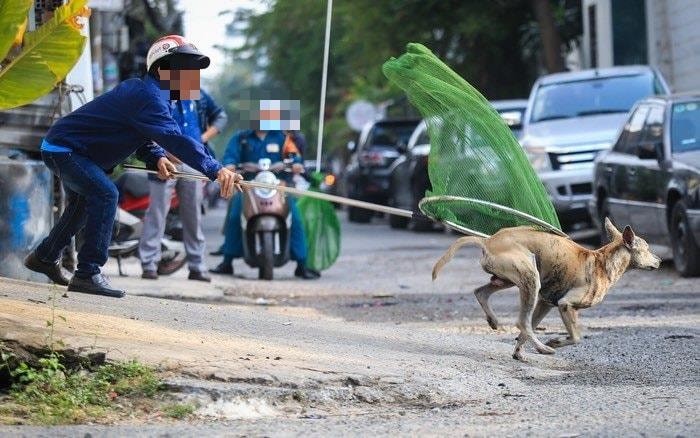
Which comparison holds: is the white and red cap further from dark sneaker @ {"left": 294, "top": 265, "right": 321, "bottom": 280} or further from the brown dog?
dark sneaker @ {"left": 294, "top": 265, "right": 321, "bottom": 280}

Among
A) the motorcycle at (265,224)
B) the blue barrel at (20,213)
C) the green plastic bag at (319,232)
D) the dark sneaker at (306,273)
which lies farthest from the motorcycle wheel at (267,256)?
the blue barrel at (20,213)

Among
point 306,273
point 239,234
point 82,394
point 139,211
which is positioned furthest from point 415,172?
point 82,394

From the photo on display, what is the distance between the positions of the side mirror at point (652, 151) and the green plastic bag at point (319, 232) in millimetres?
3363

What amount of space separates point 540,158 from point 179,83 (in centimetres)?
1006

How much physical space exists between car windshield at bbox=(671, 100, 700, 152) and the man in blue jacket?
662 centimetres

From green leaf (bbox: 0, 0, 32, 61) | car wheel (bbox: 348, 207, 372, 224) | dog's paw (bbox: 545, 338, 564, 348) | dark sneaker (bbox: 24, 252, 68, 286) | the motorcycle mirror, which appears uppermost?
green leaf (bbox: 0, 0, 32, 61)

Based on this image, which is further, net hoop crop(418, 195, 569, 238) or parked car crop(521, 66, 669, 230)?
parked car crop(521, 66, 669, 230)

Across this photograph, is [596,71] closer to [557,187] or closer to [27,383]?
[557,187]

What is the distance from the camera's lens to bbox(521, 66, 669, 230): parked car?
18969 mm

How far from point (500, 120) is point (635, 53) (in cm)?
2258

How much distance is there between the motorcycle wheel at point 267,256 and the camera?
1533cm

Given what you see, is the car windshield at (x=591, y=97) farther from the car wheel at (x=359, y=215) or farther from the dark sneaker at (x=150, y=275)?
the car wheel at (x=359, y=215)

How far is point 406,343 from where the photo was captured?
8.98 metres

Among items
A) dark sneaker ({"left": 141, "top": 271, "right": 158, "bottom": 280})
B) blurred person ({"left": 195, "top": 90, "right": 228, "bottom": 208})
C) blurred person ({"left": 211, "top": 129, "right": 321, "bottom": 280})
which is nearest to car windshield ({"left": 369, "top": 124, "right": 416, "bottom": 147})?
blurred person ({"left": 211, "top": 129, "right": 321, "bottom": 280})
